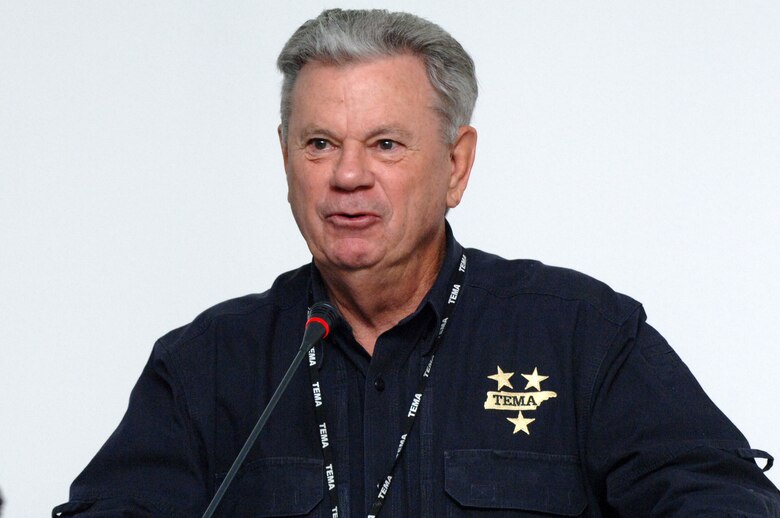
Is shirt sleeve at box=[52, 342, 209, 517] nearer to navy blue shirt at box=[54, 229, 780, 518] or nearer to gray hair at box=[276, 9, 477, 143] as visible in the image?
navy blue shirt at box=[54, 229, 780, 518]

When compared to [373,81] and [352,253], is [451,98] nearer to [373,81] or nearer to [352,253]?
[373,81]

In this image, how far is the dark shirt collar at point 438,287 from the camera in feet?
8.24

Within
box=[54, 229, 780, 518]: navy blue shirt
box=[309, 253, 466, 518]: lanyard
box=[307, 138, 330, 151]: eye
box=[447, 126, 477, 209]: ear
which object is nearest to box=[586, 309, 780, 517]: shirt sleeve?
box=[54, 229, 780, 518]: navy blue shirt

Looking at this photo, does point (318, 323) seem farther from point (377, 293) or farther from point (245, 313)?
point (245, 313)

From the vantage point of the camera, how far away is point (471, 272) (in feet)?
8.66

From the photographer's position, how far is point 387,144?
7.94 feet

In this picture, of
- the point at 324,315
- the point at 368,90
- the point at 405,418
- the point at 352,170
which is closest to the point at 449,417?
the point at 405,418

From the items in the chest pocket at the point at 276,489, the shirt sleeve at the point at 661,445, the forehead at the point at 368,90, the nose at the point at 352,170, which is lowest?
the chest pocket at the point at 276,489

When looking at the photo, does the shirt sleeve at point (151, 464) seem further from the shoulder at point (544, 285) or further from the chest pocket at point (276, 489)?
the shoulder at point (544, 285)

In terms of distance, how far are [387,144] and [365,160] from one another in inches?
Answer: 2.5

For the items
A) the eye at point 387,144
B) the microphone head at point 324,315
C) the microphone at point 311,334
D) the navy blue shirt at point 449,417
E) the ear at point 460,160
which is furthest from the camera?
the ear at point 460,160

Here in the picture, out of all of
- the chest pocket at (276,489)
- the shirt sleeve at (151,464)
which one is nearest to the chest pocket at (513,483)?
the chest pocket at (276,489)

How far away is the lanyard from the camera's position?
2364 mm

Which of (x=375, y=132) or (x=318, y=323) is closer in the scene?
(x=318, y=323)
